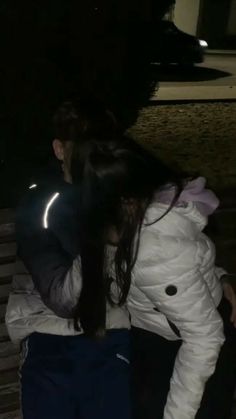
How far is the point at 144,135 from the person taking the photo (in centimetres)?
836

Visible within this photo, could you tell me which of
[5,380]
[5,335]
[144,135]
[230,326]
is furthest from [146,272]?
[144,135]

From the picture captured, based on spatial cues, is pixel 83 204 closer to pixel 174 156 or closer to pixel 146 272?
pixel 146 272

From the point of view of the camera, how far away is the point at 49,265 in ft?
6.50

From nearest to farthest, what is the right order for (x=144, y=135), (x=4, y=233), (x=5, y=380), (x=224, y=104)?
(x=4, y=233), (x=5, y=380), (x=144, y=135), (x=224, y=104)

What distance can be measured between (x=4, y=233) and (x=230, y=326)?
99 cm

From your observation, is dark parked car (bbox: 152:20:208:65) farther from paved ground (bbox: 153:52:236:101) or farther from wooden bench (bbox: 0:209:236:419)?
wooden bench (bbox: 0:209:236:419)

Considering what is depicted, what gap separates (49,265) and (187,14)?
1165 inches

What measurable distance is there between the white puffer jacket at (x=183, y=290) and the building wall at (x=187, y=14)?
29.2 meters

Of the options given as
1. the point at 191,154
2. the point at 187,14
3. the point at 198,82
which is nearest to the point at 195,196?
the point at 191,154

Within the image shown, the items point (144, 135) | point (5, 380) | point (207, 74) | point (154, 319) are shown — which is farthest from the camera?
point (207, 74)

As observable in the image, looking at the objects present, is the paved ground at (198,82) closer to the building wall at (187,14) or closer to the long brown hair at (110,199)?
the long brown hair at (110,199)

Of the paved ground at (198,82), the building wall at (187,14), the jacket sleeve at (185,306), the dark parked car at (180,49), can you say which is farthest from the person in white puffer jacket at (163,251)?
the building wall at (187,14)

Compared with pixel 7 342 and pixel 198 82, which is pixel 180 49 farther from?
pixel 7 342

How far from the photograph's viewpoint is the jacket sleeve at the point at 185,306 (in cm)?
184
